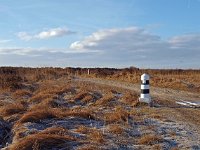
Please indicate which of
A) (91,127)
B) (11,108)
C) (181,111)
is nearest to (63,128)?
(91,127)

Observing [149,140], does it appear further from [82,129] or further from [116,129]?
[82,129]

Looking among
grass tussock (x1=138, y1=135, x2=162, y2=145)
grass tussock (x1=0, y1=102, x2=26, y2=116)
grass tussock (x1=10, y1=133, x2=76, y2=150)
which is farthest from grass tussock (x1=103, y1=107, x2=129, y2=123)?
grass tussock (x1=0, y1=102, x2=26, y2=116)

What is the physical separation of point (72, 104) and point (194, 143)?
286 inches

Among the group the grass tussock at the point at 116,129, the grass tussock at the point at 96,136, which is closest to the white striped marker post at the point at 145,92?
the grass tussock at the point at 116,129

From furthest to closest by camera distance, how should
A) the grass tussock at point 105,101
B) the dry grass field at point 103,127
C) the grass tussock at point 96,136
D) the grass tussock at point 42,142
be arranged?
the grass tussock at point 105,101 → the grass tussock at point 96,136 → the dry grass field at point 103,127 → the grass tussock at point 42,142

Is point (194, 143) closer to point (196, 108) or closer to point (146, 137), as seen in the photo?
point (146, 137)

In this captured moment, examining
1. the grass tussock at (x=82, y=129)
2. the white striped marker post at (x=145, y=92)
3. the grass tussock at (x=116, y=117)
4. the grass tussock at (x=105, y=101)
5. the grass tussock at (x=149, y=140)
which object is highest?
the white striped marker post at (x=145, y=92)

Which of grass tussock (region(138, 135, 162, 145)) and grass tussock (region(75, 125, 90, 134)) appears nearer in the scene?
grass tussock (region(138, 135, 162, 145))

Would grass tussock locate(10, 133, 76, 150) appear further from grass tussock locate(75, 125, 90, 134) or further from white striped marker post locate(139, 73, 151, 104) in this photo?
white striped marker post locate(139, 73, 151, 104)

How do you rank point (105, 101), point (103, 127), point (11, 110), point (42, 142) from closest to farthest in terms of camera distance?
1. point (42, 142)
2. point (103, 127)
3. point (11, 110)
4. point (105, 101)

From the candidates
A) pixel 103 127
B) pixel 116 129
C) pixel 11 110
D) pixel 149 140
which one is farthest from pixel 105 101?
pixel 149 140

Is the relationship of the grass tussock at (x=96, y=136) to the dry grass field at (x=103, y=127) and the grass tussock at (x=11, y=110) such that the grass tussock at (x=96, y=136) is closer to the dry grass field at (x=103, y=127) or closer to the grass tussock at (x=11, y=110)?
the dry grass field at (x=103, y=127)

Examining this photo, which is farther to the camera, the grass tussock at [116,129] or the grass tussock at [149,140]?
the grass tussock at [116,129]

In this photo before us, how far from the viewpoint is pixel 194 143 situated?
958cm
